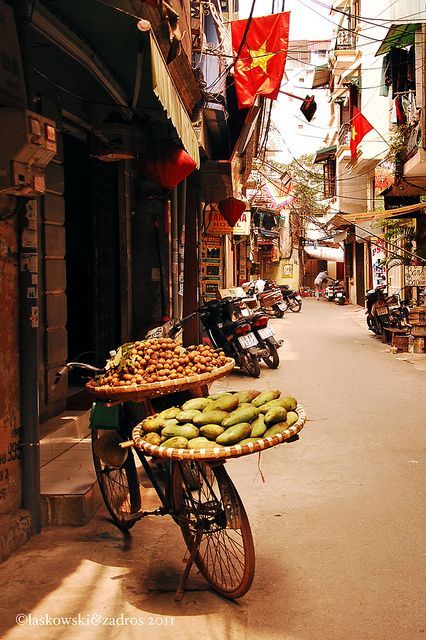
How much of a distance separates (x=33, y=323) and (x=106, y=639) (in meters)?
2.00

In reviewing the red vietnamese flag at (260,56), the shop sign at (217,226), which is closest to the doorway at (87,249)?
the red vietnamese flag at (260,56)

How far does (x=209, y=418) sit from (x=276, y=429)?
36 cm

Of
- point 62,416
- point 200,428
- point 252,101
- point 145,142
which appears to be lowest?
point 62,416

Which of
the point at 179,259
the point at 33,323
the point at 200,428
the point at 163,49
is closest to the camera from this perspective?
the point at 200,428

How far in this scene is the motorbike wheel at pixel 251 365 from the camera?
11203 millimetres

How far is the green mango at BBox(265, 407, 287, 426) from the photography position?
347cm

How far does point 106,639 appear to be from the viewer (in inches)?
121

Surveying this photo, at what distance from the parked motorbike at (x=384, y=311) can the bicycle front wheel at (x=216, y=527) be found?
41.1ft

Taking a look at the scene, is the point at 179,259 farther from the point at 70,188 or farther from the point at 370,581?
the point at 370,581

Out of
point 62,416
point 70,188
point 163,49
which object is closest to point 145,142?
point 70,188

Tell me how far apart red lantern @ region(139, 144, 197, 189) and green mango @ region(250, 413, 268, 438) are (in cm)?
475

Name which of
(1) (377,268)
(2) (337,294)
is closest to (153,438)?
(1) (377,268)

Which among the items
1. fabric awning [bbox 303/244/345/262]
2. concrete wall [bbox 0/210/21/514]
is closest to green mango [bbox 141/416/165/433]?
concrete wall [bbox 0/210/21/514]

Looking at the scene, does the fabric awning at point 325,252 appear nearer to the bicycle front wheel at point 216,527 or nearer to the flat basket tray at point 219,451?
the bicycle front wheel at point 216,527
